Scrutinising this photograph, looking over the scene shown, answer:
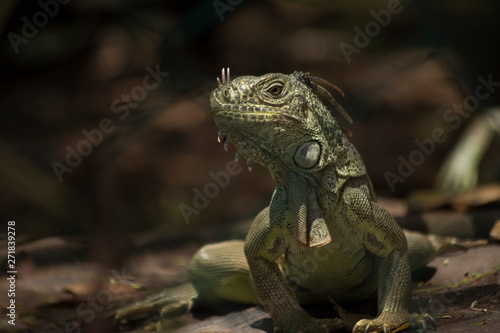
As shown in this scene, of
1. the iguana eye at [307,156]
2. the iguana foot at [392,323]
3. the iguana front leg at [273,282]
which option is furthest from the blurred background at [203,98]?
the iguana foot at [392,323]

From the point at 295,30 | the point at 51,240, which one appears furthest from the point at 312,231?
the point at 295,30

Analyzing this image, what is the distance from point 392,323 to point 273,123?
1.64 metres

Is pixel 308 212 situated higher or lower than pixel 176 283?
higher

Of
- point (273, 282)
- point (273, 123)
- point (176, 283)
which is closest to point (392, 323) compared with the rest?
point (273, 282)

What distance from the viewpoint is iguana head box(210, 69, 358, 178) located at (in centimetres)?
413

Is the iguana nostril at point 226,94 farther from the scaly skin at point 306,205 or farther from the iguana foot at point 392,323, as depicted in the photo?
the iguana foot at point 392,323

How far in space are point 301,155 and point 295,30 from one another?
12658 mm

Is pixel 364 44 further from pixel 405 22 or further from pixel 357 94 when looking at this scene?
pixel 357 94

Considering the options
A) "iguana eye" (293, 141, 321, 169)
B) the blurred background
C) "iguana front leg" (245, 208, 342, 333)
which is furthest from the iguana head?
the blurred background

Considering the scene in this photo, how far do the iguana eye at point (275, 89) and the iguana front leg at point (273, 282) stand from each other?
3.06 ft

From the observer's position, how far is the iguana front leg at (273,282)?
4371mm

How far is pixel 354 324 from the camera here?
4.32 meters

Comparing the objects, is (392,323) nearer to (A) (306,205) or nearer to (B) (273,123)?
(A) (306,205)

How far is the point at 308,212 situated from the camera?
4176mm
